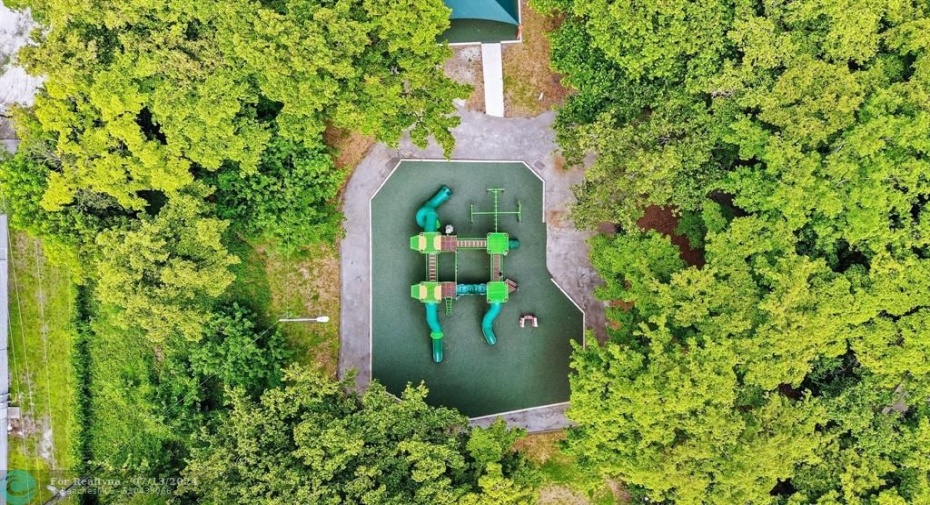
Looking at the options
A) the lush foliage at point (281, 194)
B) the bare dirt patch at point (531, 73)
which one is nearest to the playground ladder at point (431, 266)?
the lush foliage at point (281, 194)

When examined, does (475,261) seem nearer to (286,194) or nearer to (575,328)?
(575,328)

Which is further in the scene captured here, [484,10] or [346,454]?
[484,10]

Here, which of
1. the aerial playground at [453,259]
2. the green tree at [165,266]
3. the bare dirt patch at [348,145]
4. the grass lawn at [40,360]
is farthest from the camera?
the bare dirt patch at [348,145]

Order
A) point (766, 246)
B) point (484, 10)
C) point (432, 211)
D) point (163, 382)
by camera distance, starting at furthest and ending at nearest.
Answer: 1. point (432, 211)
2. point (163, 382)
3. point (484, 10)
4. point (766, 246)

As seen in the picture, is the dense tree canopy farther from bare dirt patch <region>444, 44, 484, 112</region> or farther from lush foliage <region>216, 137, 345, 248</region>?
bare dirt patch <region>444, 44, 484, 112</region>

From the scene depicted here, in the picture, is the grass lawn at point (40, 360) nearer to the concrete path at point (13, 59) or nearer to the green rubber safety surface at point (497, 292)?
the concrete path at point (13, 59)

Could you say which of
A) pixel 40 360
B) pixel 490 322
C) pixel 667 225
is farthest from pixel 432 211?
pixel 40 360

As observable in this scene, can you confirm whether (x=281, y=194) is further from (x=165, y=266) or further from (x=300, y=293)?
(x=165, y=266)
